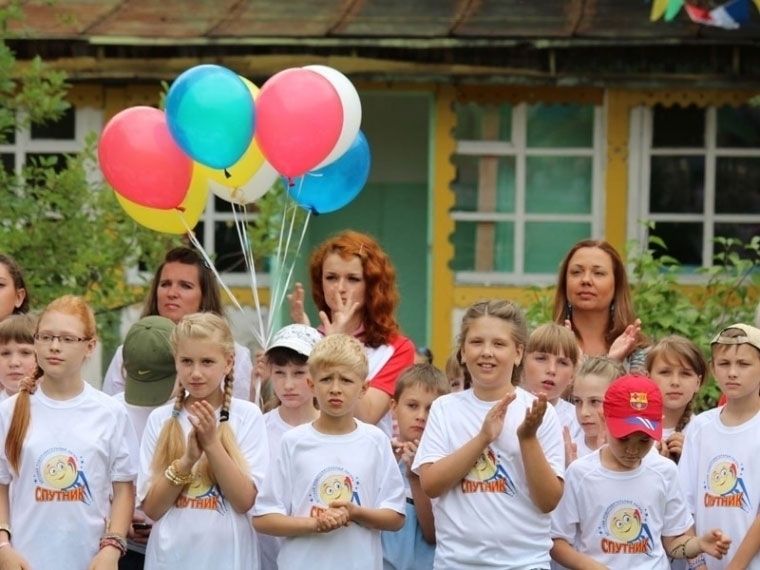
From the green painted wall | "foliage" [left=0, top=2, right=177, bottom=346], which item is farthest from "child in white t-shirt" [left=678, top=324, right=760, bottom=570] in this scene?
the green painted wall

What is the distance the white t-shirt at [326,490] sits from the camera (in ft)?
20.3

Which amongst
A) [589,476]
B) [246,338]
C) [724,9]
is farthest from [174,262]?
[724,9]

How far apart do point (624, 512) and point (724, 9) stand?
6069 mm

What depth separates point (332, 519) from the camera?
6062mm

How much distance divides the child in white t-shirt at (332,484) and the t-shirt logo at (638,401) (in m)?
0.89

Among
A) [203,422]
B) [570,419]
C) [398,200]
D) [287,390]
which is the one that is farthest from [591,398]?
[398,200]

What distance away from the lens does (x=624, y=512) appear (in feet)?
20.5

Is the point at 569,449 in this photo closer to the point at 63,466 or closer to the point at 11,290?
the point at 63,466

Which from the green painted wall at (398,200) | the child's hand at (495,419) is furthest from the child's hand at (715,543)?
the green painted wall at (398,200)

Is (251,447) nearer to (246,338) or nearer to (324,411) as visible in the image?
(324,411)

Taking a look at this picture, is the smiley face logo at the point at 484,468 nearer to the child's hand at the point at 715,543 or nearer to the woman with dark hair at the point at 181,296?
the child's hand at the point at 715,543

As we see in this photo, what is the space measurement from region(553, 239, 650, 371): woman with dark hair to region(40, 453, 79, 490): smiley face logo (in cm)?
217

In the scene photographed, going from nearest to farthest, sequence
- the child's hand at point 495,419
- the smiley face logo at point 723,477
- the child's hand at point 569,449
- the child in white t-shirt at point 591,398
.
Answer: the child's hand at point 495,419, the smiley face logo at point 723,477, the child's hand at point 569,449, the child in white t-shirt at point 591,398

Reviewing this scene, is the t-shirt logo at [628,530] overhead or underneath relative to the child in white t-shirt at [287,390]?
underneath
